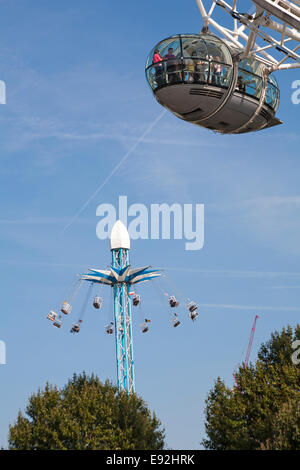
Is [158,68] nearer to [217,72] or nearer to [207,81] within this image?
[207,81]

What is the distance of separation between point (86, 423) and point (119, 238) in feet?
103

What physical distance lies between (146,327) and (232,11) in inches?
1729

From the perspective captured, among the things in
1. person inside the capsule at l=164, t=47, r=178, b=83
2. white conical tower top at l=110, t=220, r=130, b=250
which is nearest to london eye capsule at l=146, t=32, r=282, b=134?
person inside the capsule at l=164, t=47, r=178, b=83

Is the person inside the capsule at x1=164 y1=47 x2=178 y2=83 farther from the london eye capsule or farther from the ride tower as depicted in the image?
the ride tower

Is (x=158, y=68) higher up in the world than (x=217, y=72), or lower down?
higher up

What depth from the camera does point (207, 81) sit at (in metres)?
40.0

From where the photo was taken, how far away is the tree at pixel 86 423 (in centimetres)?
5103

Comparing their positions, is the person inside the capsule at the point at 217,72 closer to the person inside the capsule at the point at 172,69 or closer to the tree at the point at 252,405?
the person inside the capsule at the point at 172,69

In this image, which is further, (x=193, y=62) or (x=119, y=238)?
(x=119, y=238)

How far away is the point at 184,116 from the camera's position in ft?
136

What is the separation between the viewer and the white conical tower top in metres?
80.7

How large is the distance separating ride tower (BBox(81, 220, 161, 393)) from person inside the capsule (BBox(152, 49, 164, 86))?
131 feet

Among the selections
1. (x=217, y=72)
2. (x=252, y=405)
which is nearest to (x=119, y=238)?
(x=252, y=405)
